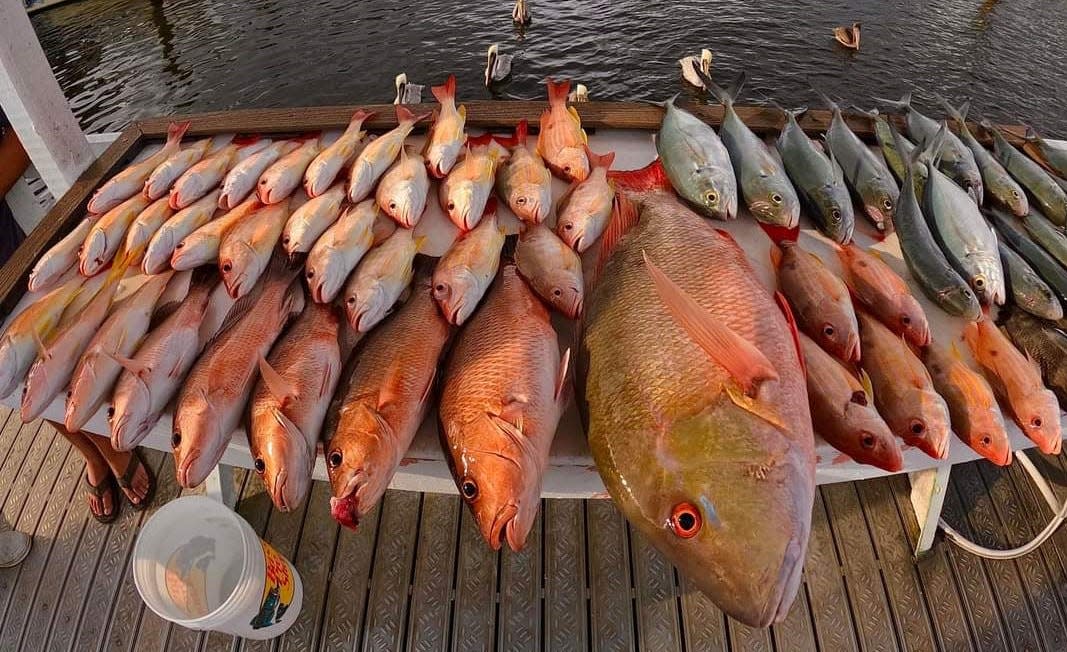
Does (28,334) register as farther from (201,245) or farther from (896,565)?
(896,565)

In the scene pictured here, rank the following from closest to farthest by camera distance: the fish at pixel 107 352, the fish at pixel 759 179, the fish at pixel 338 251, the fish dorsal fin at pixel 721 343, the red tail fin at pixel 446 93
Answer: the fish dorsal fin at pixel 721 343 → the fish at pixel 107 352 → the fish at pixel 338 251 → the fish at pixel 759 179 → the red tail fin at pixel 446 93

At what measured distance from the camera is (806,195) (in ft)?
8.07

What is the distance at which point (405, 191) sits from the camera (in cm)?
246

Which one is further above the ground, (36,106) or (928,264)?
(36,106)

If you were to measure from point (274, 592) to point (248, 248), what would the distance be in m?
1.29

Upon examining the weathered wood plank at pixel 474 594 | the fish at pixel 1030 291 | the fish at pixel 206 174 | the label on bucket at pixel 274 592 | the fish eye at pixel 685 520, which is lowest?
the weathered wood plank at pixel 474 594

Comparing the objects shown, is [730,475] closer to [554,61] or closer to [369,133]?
[369,133]

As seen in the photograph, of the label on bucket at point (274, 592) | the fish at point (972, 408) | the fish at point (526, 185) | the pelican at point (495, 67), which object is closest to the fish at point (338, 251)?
the fish at point (526, 185)

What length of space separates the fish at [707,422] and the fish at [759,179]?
2.04 feet

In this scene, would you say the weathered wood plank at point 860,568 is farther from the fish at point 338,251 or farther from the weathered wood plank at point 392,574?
the fish at point 338,251

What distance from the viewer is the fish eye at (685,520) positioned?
1257mm

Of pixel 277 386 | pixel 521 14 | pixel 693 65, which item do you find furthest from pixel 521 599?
pixel 521 14

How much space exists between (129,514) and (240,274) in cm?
151

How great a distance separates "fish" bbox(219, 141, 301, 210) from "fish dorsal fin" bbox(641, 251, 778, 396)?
2039 mm
